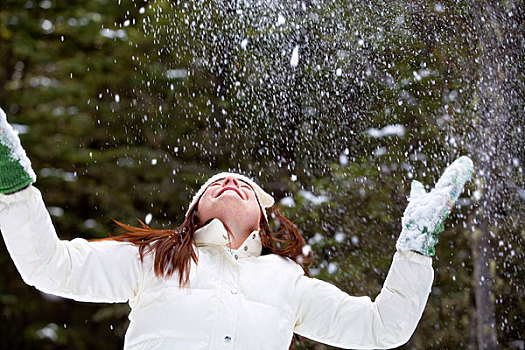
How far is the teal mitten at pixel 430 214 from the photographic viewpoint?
6.38ft

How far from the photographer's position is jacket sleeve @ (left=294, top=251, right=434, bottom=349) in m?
1.98

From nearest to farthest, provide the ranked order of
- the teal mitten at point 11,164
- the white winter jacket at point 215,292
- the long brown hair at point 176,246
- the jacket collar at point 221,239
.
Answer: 1. the teal mitten at point 11,164
2. the white winter jacket at point 215,292
3. the long brown hair at point 176,246
4. the jacket collar at point 221,239

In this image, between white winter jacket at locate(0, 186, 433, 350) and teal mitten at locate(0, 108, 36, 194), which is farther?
white winter jacket at locate(0, 186, 433, 350)

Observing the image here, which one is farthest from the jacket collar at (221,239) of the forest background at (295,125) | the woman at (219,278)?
the forest background at (295,125)

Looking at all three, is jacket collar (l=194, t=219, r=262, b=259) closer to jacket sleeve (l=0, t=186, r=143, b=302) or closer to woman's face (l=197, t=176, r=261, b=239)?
woman's face (l=197, t=176, r=261, b=239)

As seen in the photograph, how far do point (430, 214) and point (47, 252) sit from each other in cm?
109

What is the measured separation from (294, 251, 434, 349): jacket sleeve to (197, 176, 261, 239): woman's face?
0.84 feet

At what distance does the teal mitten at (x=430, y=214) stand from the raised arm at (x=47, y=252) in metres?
0.81

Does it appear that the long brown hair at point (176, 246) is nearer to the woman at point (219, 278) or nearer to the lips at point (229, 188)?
the woman at point (219, 278)

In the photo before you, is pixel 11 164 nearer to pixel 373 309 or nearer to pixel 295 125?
pixel 373 309

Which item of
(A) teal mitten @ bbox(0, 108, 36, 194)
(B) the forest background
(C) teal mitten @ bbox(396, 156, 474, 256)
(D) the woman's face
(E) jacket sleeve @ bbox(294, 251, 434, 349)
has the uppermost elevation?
(A) teal mitten @ bbox(0, 108, 36, 194)

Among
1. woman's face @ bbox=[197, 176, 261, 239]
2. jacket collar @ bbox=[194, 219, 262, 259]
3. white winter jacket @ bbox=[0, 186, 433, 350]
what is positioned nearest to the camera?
white winter jacket @ bbox=[0, 186, 433, 350]

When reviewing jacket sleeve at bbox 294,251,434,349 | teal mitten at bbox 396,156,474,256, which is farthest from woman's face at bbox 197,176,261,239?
teal mitten at bbox 396,156,474,256

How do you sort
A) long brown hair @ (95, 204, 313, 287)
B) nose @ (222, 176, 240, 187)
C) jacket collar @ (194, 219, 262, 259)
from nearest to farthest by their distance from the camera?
long brown hair @ (95, 204, 313, 287), jacket collar @ (194, 219, 262, 259), nose @ (222, 176, 240, 187)
